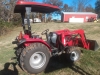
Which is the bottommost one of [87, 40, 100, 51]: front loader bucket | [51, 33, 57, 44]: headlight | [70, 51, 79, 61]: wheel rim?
[70, 51, 79, 61]: wheel rim

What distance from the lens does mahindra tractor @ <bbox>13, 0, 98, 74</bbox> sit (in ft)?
16.7

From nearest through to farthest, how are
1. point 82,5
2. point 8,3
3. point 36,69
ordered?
1. point 36,69
2. point 8,3
3. point 82,5

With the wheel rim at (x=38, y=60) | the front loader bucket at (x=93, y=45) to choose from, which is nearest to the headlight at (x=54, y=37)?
the wheel rim at (x=38, y=60)

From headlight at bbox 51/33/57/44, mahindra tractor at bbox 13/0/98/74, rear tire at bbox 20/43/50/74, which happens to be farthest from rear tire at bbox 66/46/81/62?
rear tire at bbox 20/43/50/74

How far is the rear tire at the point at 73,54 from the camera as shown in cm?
628

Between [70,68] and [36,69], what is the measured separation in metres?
1.35

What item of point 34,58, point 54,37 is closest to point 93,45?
point 54,37

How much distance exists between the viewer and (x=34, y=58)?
545cm

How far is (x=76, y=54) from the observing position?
6504 millimetres

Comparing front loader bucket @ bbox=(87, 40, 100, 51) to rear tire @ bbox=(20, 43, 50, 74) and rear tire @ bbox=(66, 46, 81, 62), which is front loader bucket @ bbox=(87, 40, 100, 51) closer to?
rear tire @ bbox=(66, 46, 81, 62)

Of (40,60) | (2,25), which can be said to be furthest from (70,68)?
(2,25)

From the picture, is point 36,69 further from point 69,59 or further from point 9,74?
point 69,59

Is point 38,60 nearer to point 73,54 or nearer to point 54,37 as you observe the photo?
point 54,37

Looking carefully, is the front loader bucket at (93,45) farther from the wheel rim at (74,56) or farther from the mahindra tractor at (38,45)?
the wheel rim at (74,56)
